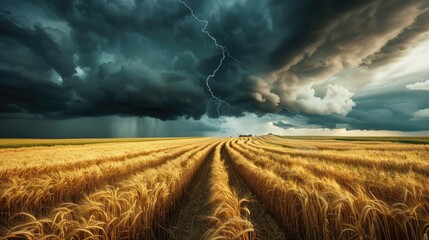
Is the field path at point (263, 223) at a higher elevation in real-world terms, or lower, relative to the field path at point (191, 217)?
higher

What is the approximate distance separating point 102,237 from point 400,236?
400 centimetres

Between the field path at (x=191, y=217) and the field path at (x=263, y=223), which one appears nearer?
the field path at (x=263, y=223)

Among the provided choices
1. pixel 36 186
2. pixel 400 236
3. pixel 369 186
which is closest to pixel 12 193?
pixel 36 186

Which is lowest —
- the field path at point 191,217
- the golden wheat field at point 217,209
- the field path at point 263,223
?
the field path at point 191,217

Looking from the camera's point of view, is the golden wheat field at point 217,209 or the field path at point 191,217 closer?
the golden wheat field at point 217,209

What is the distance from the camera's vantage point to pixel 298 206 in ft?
15.3

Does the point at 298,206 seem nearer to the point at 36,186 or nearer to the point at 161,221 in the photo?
the point at 161,221

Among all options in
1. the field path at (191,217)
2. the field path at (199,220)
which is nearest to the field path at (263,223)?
the field path at (199,220)

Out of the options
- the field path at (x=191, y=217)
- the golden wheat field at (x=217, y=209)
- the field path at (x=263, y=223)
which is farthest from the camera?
the field path at (x=191, y=217)

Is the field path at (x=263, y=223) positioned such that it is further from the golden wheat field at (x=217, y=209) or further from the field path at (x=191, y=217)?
the field path at (x=191, y=217)

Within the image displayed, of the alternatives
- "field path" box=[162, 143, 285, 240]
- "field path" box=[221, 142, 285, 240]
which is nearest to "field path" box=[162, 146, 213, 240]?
"field path" box=[162, 143, 285, 240]

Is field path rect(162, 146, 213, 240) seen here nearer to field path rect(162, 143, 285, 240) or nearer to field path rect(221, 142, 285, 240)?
field path rect(162, 143, 285, 240)

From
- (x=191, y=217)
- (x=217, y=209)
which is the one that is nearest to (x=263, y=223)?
(x=191, y=217)

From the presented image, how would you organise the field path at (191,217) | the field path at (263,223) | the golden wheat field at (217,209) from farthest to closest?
the field path at (191,217)
the field path at (263,223)
the golden wheat field at (217,209)
